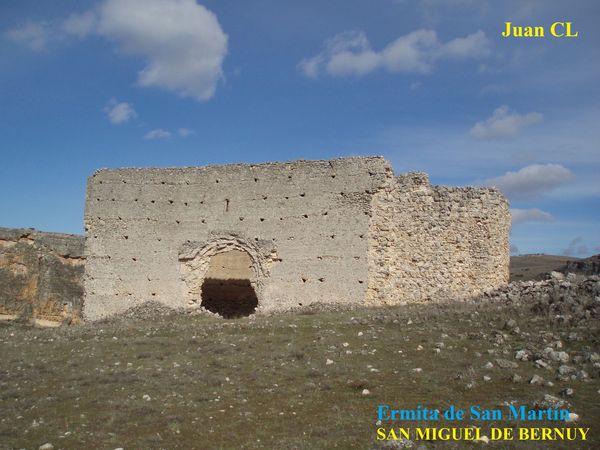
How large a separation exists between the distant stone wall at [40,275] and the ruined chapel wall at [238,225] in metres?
3.37

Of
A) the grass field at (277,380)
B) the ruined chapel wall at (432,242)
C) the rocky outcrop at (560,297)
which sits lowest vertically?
the grass field at (277,380)

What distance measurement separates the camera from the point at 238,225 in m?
16.3

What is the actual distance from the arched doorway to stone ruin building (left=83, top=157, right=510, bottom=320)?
477 centimetres

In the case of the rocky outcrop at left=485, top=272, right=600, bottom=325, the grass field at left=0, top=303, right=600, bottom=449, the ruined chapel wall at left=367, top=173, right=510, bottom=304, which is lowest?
the grass field at left=0, top=303, right=600, bottom=449

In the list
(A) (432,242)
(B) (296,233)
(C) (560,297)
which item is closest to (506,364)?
(C) (560,297)

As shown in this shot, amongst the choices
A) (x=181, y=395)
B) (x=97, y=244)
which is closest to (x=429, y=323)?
(x=181, y=395)

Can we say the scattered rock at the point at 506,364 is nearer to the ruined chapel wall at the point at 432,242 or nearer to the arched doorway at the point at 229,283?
the ruined chapel wall at the point at 432,242

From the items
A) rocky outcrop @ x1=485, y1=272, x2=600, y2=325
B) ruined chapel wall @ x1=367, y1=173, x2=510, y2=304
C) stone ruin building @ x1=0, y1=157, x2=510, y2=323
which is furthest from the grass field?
stone ruin building @ x1=0, y1=157, x2=510, y2=323

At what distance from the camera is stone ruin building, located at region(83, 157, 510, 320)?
14906 millimetres

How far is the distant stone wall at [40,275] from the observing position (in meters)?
19.2

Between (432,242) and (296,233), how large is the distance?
148 inches

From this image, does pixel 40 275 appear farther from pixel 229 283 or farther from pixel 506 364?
pixel 506 364

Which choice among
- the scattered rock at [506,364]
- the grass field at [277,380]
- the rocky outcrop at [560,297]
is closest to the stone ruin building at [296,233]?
the rocky outcrop at [560,297]

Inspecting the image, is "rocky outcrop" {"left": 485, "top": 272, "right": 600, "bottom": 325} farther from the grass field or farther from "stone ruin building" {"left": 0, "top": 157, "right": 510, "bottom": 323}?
"stone ruin building" {"left": 0, "top": 157, "right": 510, "bottom": 323}
